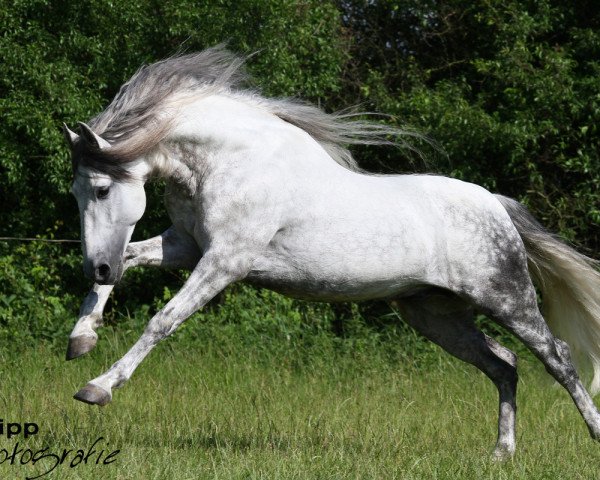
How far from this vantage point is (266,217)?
200 inches

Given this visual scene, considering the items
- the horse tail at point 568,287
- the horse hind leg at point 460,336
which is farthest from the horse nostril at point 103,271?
the horse tail at point 568,287

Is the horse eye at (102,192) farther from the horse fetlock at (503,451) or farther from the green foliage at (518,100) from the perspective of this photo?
the green foliage at (518,100)

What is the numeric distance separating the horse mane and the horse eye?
0.27 feet

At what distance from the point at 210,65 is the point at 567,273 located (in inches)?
101

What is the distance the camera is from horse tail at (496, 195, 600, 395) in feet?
20.5

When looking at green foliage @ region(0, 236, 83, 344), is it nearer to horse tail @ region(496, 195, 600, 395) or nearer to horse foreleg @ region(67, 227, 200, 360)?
horse foreleg @ region(67, 227, 200, 360)

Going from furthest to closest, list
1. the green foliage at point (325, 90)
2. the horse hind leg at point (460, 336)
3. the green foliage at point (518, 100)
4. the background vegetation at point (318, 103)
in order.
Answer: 1. the green foliage at point (518, 100)
2. the green foliage at point (325, 90)
3. the background vegetation at point (318, 103)
4. the horse hind leg at point (460, 336)

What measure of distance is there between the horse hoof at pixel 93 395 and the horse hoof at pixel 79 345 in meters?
0.38

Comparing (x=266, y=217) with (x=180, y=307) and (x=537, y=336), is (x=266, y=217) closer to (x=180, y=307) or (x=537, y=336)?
(x=180, y=307)

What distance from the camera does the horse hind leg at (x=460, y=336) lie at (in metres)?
6.00

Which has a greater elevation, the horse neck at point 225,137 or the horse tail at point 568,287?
the horse neck at point 225,137

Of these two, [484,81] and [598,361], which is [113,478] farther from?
[484,81]

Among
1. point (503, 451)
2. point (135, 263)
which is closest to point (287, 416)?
point (503, 451)

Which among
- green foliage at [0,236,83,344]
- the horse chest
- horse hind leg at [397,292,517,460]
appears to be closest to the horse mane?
the horse chest
